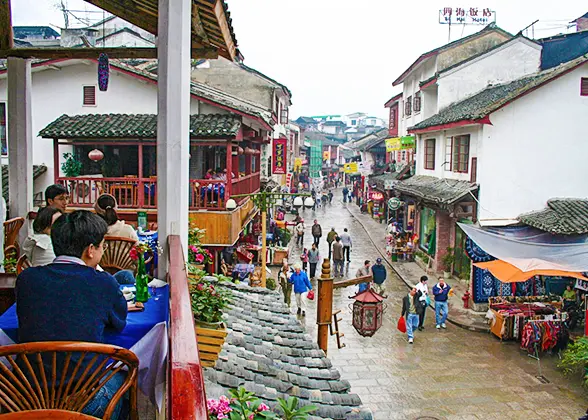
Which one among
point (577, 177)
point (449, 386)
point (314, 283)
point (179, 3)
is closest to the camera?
point (179, 3)

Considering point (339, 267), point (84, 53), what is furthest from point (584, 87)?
point (84, 53)

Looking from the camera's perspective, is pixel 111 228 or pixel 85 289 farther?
Answer: pixel 111 228

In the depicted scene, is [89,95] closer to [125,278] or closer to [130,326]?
[125,278]

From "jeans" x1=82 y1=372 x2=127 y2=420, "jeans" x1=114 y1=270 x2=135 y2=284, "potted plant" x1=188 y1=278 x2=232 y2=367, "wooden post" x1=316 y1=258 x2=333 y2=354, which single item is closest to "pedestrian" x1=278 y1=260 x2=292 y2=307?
"wooden post" x1=316 y1=258 x2=333 y2=354

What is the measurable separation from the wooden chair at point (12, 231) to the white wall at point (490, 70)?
20.5 meters

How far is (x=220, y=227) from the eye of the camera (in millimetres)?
14148

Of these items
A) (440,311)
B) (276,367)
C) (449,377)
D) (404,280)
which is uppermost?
(276,367)

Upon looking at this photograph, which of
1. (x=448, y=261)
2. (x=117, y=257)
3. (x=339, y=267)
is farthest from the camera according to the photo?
(x=339, y=267)

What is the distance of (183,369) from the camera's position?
1.95 metres

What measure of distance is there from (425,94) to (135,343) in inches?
1013

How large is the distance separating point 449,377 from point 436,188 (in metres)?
9.82

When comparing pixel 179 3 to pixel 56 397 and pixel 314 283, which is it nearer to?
pixel 56 397

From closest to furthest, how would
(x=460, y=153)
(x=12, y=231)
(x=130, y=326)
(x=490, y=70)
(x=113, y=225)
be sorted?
1. (x=130, y=326)
2. (x=113, y=225)
3. (x=12, y=231)
4. (x=460, y=153)
5. (x=490, y=70)

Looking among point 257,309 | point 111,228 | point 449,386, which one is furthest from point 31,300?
point 449,386
